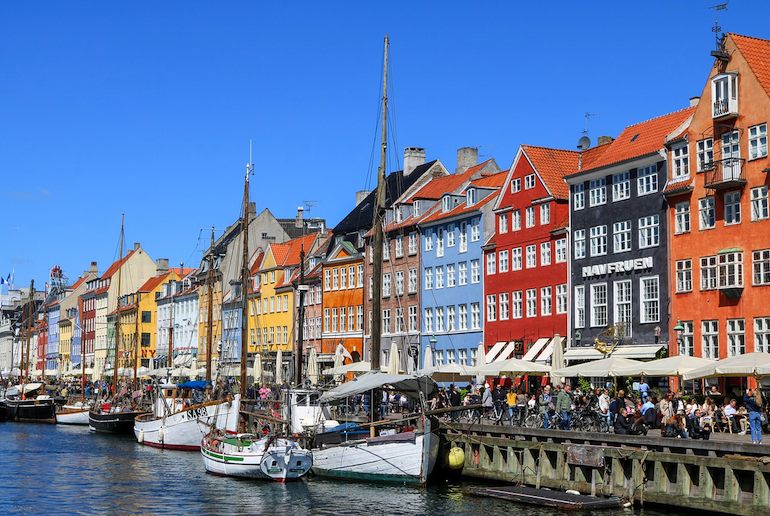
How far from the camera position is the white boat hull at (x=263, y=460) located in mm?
43625

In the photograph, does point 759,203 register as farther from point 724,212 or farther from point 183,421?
point 183,421

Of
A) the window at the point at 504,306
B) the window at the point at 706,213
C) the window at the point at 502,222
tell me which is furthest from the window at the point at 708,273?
the window at the point at 502,222

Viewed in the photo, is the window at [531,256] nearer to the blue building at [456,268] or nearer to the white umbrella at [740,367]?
the blue building at [456,268]

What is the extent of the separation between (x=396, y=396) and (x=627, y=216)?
16.1m

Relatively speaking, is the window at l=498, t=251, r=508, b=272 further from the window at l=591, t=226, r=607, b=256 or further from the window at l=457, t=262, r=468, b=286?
the window at l=591, t=226, r=607, b=256

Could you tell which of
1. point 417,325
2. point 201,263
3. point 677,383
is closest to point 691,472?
point 677,383

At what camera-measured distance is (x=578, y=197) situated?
2532 inches

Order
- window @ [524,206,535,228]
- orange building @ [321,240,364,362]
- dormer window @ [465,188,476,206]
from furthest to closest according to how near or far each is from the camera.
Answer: orange building @ [321,240,364,362] → dormer window @ [465,188,476,206] → window @ [524,206,535,228]

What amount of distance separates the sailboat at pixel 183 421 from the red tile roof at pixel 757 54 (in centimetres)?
2879

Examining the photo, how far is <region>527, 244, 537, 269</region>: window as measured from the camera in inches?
2709

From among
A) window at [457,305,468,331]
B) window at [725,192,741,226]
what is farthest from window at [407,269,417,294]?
window at [725,192,741,226]

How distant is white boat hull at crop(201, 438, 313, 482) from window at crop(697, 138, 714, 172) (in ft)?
80.0

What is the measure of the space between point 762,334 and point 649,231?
31.0 feet

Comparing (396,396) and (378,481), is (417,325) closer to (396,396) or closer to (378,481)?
(396,396)
